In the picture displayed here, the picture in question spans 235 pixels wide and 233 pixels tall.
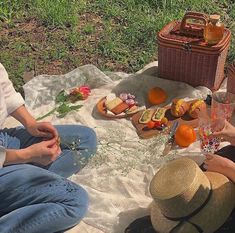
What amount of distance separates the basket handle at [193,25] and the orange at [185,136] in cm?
82

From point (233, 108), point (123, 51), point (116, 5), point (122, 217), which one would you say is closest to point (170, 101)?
point (233, 108)

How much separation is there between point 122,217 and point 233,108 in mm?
998

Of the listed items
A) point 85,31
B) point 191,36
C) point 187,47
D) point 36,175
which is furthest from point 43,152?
point 85,31

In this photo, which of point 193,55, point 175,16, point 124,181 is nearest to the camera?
point 124,181

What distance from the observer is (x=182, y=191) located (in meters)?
1.97

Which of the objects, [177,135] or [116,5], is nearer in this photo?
[177,135]

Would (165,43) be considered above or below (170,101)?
above

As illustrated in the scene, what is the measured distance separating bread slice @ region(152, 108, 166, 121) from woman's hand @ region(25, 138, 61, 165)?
2.82 feet

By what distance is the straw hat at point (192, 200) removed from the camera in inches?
78.2

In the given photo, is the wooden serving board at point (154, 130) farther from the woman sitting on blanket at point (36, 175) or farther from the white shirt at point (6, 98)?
the white shirt at point (6, 98)

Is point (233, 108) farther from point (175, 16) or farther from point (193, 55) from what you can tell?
point (175, 16)

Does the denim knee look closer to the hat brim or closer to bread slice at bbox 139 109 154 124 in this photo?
the hat brim

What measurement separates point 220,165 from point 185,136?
2.25 ft

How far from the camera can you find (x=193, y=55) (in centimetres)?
Result: 329
